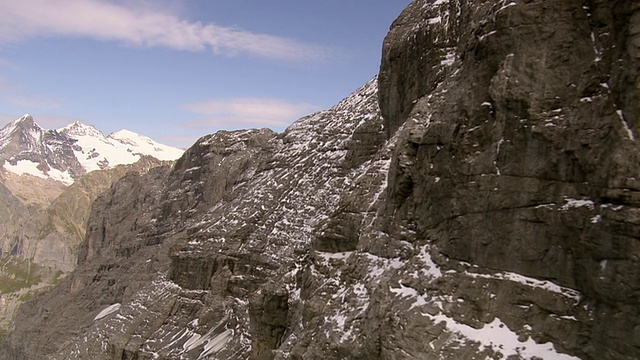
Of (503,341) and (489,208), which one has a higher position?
(489,208)

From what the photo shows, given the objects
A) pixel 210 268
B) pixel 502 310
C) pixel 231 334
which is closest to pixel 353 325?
pixel 502 310

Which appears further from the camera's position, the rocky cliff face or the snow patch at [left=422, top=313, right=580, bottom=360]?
the snow patch at [left=422, top=313, right=580, bottom=360]

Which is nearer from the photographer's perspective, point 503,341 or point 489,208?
point 503,341

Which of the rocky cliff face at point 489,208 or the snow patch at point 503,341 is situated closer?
the rocky cliff face at point 489,208

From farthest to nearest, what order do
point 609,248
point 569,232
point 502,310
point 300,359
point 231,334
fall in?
point 231,334, point 300,359, point 502,310, point 569,232, point 609,248

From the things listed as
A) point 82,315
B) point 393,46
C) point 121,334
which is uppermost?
point 393,46

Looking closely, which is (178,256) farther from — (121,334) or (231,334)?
(231,334)

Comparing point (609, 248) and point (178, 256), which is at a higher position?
point (609, 248)

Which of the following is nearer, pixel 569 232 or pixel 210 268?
pixel 569 232

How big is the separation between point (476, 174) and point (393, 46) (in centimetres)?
1899

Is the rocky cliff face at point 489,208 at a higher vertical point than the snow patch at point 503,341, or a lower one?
higher

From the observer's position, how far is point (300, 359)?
26031 mm

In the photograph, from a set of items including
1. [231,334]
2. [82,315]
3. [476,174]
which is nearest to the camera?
[476,174]

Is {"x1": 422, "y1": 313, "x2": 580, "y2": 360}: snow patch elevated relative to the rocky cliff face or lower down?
lower down
